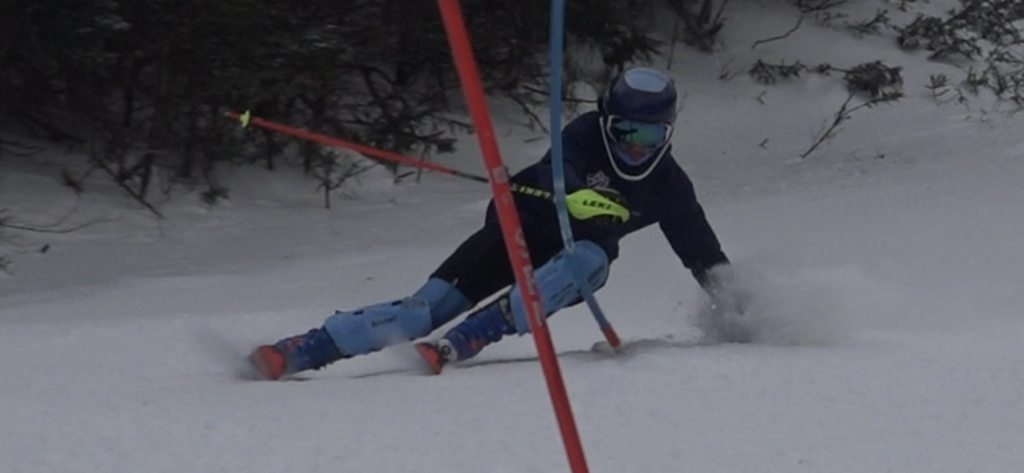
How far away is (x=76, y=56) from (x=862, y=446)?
234 inches

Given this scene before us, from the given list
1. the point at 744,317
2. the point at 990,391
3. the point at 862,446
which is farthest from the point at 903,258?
the point at 862,446

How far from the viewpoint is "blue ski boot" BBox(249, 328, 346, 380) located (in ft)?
14.0

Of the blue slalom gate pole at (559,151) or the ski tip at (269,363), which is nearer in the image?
the blue slalom gate pole at (559,151)

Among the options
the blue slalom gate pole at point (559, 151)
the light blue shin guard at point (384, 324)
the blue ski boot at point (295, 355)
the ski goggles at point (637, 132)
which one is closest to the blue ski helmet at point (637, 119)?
the ski goggles at point (637, 132)

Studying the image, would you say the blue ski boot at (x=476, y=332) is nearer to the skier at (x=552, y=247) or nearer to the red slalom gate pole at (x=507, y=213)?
the skier at (x=552, y=247)

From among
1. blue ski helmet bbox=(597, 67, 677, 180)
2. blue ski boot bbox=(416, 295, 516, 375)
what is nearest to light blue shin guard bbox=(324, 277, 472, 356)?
blue ski boot bbox=(416, 295, 516, 375)

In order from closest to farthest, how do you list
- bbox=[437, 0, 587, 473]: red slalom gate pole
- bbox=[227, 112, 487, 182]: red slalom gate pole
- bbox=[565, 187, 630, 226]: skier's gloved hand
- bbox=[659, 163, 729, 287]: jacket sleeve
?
bbox=[437, 0, 587, 473]: red slalom gate pole
bbox=[565, 187, 630, 226]: skier's gloved hand
bbox=[227, 112, 487, 182]: red slalom gate pole
bbox=[659, 163, 729, 287]: jacket sleeve

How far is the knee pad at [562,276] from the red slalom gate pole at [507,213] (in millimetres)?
1909

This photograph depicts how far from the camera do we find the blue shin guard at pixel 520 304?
4340mm

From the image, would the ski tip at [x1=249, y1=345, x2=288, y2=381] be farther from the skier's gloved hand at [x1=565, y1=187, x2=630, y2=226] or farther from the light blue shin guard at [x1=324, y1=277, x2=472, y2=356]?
the skier's gloved hand at [x1=565, y1=187, x2=630, y2=226]

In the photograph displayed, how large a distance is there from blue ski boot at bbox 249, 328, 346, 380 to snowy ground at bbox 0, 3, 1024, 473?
0.36ft

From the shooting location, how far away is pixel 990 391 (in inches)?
145

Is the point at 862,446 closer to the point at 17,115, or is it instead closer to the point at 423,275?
the point at 423,275

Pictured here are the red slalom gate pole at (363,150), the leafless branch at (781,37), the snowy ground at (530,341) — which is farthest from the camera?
the leafless branch at (781,37)
